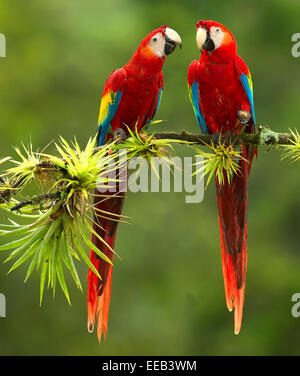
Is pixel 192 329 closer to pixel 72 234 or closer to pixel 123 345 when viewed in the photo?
pixel 123 345

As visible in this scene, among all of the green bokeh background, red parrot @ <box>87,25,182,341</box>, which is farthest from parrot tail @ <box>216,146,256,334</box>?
the green bokeh background

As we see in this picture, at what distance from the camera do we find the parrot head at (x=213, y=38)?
5.92ft

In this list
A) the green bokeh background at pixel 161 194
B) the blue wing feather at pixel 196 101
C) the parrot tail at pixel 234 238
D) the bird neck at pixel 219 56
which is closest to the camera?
the parrot tail at pixel 234 238

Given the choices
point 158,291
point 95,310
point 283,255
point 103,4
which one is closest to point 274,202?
point 283,255

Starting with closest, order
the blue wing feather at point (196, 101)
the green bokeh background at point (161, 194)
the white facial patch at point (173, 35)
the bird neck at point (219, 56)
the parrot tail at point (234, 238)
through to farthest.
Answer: the parrot tail at point (234, 238) → the white facial patch at point (173, 35) → the bird neck at point (219, 56) → the blue wing feather at point (196, 101) → the green bokeh background at point (161, 194)

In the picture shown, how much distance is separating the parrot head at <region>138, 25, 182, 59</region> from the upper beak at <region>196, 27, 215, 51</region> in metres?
0.07

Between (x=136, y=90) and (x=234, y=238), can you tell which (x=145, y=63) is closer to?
(x=136, y=90)

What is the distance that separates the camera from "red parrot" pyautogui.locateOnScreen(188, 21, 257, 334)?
1.75 m

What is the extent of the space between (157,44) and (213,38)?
20cm

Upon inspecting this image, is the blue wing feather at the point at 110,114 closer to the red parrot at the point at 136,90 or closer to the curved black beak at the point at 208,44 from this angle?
the red parrot at the point at 136,90

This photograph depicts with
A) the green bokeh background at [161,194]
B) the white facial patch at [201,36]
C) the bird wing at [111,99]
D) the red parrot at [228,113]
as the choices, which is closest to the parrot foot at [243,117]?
the red parrot at [228,113]

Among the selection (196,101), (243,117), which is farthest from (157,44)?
(243,117)

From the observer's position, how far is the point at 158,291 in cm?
464

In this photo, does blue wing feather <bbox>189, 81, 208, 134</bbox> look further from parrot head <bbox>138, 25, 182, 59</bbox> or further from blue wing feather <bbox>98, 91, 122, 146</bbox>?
blue wing feather <bbox>98, 91, 122, 146</bbox>
